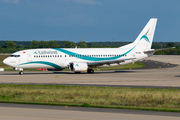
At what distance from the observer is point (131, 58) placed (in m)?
52.3

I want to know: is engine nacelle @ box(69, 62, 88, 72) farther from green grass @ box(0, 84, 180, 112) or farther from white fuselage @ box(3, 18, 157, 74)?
green grass @ box(0, 84, 180, 112)

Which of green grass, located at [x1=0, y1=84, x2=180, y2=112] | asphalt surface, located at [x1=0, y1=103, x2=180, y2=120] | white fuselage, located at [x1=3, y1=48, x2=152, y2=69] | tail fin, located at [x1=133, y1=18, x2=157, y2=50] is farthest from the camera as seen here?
tail fin, located at [x1=133, y1=18, x2=157, y2=50]

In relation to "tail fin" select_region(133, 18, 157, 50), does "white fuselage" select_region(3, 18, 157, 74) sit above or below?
below

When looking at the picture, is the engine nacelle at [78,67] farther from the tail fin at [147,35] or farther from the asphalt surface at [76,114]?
the asphalt surface at [76,114]

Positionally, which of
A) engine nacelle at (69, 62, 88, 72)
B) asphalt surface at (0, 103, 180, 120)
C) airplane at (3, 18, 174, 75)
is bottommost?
asphalt surface at (0, 103, 180, 120)

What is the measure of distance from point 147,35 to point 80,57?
14513 millimetres

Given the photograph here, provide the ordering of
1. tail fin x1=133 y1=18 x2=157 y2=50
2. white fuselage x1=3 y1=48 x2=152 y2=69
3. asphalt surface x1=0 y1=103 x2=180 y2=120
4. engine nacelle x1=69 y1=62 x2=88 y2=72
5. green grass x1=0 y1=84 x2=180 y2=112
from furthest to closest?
1. tail fin x1=133 y1=18 x2=157 y2=50
2. white fuselage x1=3 y1=48 x2=152 y2=69
3. engine nacelle x1=69 y1=62 x2=88 y2=72
4. green grass x1=0 y1=84 x2=180 y2=112
5. asphalt surface x1=0 y1=103 x2=180 y2=120

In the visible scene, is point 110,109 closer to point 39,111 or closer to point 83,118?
point 83,118

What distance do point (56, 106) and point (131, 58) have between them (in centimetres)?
3497

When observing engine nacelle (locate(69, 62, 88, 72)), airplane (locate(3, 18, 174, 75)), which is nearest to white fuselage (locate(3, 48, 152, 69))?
airplane (locate(3, 18, 174, 75))

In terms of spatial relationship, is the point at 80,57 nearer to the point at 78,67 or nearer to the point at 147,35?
the point at 78,67

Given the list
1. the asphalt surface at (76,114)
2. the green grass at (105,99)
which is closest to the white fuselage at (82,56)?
the green grass at (105,99)

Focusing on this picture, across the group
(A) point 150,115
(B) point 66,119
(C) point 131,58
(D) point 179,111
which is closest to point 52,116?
(B) point 66,119

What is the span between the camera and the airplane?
48938mm
